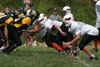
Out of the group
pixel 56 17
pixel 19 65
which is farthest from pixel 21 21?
pixel 56 17

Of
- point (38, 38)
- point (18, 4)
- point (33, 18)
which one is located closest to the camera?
point (33, 18)

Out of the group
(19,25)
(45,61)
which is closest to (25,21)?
(19,25)

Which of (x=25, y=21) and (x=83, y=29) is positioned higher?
(x=25, y=21)

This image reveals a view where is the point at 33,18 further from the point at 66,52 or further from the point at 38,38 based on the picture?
the point at 38,38

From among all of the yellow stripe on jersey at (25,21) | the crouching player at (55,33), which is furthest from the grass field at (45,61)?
the crouching player at (55,33)

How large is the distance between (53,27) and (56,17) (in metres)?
4.69

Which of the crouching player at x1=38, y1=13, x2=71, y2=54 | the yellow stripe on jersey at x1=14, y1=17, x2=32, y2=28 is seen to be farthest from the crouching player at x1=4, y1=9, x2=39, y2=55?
the crouching player at x1=38, y1=13, x2=71, y2=54

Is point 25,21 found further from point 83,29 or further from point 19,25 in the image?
point 83,29

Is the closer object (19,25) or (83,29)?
(83,29)

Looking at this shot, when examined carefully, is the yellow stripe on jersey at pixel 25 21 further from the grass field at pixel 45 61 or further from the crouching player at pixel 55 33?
the grass field at pixel 45 61

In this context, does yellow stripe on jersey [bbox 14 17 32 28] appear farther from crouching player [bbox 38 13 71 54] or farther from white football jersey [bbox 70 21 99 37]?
white football jersey [bbox 70 21 99 37]

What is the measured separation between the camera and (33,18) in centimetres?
712


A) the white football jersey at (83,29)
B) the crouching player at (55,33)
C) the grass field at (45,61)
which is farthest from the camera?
the crouching player at (55,33)

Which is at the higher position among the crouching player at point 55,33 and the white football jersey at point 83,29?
the white football jersey at point 83,29
